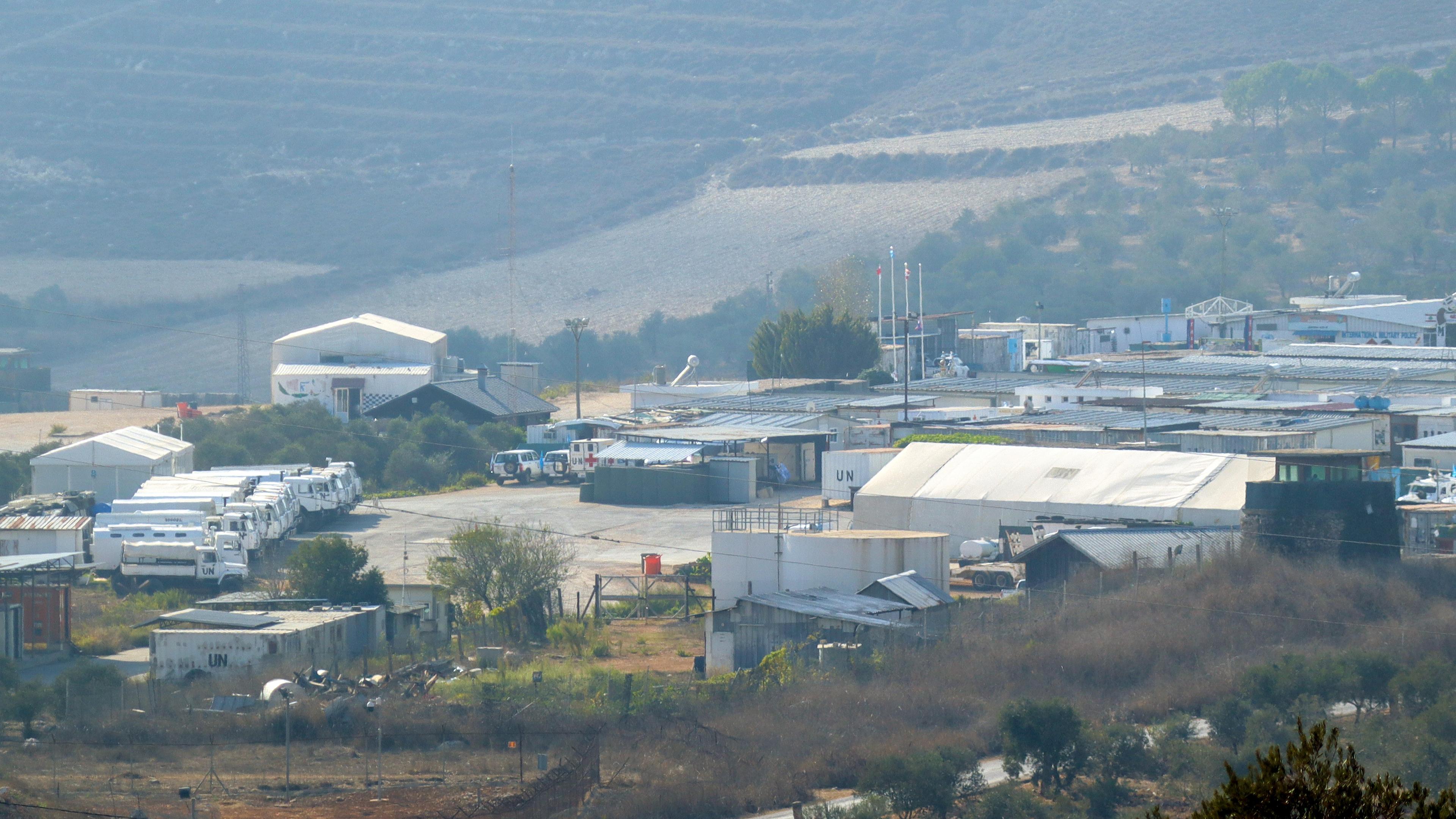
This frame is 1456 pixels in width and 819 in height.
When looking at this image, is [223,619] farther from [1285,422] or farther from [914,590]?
[1285,422]

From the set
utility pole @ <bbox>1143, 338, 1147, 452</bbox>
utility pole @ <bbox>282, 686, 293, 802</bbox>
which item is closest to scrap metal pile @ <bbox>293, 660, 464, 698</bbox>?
utility pole @ <bbox>282, 686, 293, 802</bbox>

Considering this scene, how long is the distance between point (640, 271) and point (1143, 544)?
86.7m

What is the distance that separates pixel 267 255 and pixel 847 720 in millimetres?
102002

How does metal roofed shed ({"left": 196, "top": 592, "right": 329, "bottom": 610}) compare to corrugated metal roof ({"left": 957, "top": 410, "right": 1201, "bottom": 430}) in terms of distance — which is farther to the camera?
corrugated metal roof ({"left": 957, "top": 410, "right": 1201, "bottom": 430})

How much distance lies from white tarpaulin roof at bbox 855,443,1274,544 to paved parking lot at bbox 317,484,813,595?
11.8 ft

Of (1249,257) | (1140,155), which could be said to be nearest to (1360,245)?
(1249,257)

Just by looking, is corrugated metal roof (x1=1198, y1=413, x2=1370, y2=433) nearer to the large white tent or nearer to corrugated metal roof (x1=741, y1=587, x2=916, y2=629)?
corrugated metal roof (x1=741, y1=587, x2=916, y2=629)

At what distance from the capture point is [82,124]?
131000mm

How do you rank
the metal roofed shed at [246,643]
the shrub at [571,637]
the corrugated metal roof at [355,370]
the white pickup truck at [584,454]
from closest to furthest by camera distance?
1. the metal roofed shed at [246,643]
2. the shrub at [571,637]
3. the white pickup truck at [584,454]
4. the corrugated metal roof at [355,370]

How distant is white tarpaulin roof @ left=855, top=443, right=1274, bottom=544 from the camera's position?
84.5ft

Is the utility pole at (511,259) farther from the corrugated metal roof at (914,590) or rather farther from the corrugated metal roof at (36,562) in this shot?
the corrugated metal roof at (914,590)

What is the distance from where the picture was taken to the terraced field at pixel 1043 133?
130 m

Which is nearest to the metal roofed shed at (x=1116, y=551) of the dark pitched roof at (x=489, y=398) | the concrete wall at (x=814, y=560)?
the concrete wall at (x=814, y=560)

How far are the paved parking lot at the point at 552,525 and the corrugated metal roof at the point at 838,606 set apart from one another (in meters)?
4.72
